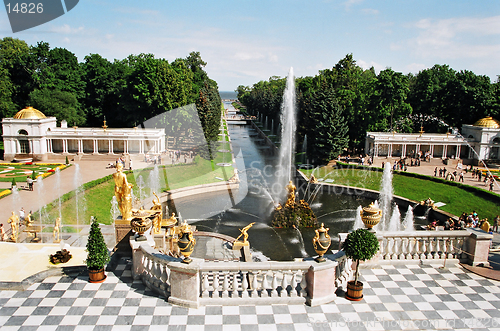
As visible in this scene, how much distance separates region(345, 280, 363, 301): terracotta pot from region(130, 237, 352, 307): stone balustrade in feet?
A: 1.53

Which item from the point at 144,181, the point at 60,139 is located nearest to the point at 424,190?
the point at 144,181

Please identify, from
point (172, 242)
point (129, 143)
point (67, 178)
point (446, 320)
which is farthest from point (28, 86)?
point (446, 320)

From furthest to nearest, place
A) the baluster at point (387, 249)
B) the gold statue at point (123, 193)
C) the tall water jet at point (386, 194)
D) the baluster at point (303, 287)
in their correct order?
the tall water jet at point (386, 194)
the gold statue at point (123, 193)
the baluster at point (387, 249)
the baluster at point (303, 287)

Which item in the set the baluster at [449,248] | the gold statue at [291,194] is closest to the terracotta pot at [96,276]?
the baluster at [449,248]

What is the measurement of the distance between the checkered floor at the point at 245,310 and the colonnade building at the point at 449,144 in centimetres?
4649

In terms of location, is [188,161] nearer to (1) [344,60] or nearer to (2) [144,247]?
(2) [144,247]

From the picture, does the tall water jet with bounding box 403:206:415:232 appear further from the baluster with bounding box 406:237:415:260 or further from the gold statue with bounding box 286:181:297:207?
the baluster with bounding box 406:237:415:260

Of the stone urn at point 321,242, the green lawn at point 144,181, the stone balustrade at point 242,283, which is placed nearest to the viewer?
the stone balustrade at point 242,283

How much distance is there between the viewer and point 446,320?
422 inches

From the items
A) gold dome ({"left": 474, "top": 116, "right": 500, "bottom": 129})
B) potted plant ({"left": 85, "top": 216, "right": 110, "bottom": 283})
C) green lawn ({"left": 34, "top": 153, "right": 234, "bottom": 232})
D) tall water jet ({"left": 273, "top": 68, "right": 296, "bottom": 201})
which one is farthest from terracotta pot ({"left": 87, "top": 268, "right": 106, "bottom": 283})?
gold dome ({"left": 474, "top": 116, "right": 500, "bottom": 129})

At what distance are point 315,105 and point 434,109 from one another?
2629 cm

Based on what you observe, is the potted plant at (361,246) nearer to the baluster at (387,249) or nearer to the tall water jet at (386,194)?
the baluster at (387,249)

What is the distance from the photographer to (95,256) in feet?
39.8

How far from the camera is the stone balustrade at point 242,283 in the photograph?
1094cm
